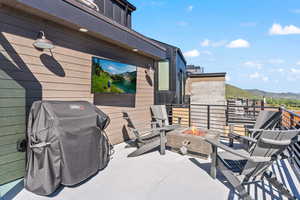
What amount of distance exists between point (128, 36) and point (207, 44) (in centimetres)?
2379

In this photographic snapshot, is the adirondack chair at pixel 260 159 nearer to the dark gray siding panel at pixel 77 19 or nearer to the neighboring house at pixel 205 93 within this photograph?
the dark gray siding panel at pixel 77 19

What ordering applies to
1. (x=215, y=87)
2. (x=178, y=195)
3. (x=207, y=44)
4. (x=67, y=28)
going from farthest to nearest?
(x=207, y=44), (x=215, y=87), (x=67, y=28), (x=178, y=195)

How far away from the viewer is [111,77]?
12.6 ft

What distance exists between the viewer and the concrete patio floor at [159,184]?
7.11ft

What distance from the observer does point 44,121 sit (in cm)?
221

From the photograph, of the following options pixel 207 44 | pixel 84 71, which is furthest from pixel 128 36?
pixel 207 44

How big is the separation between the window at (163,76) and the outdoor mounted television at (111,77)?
2.85m

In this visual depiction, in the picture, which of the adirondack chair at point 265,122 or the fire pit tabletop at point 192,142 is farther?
the adirondack chair at point 265,122

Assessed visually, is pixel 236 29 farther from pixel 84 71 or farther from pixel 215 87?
pixel 84 71

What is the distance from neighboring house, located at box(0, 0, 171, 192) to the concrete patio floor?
0.87 meters

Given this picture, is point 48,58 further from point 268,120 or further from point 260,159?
point 268,120

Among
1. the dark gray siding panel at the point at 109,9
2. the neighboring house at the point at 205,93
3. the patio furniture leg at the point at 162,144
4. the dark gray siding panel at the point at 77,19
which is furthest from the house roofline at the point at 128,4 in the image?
the patio furniture leg at the point at 162,144

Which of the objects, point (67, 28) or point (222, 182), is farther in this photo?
point (67, 28)

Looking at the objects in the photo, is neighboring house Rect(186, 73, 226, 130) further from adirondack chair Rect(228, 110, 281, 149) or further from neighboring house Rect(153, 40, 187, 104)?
adirondack chair Rect(228, 110, 281, 149)
